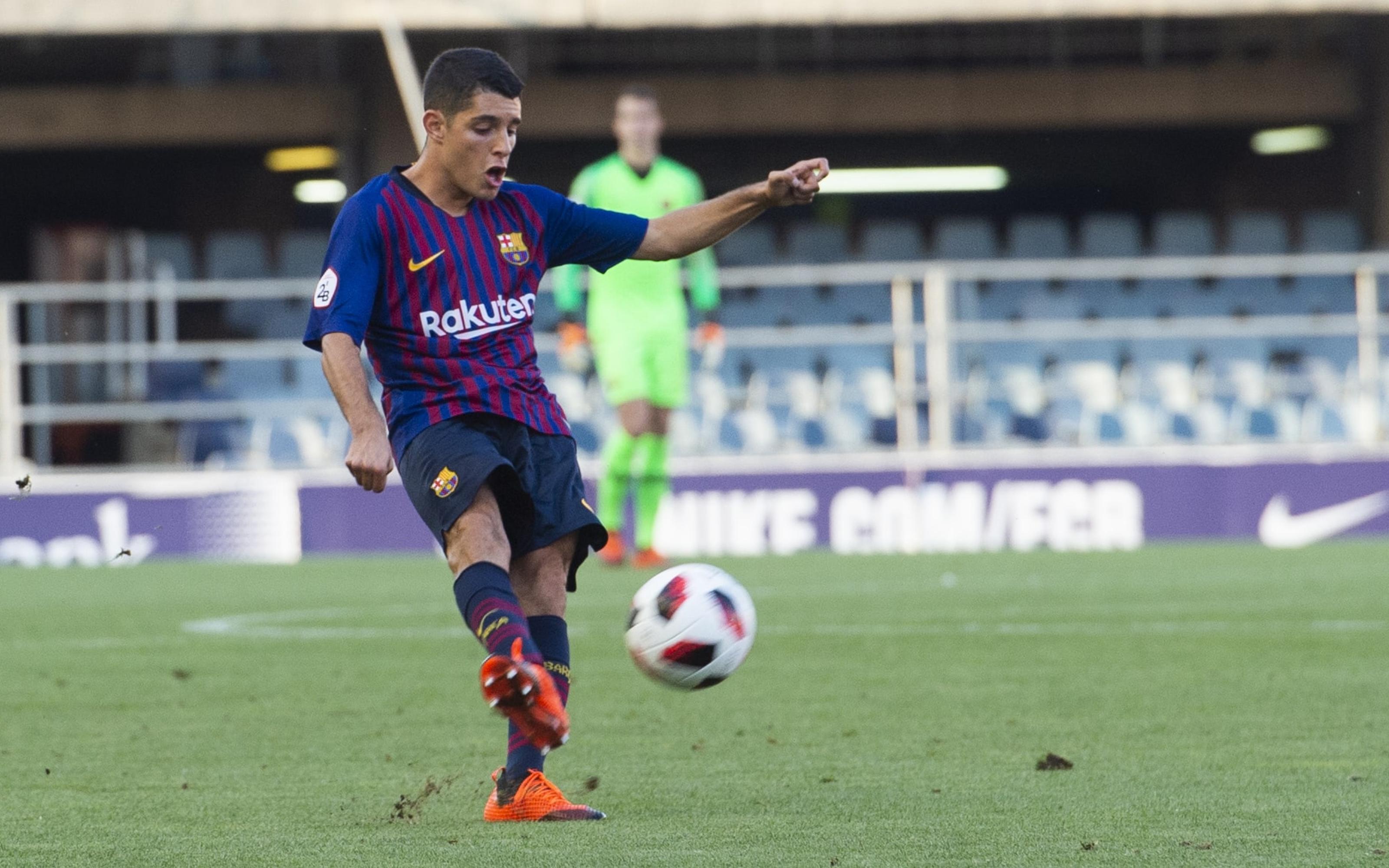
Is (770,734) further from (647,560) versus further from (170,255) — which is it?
(170,255)

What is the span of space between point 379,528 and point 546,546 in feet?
30.2

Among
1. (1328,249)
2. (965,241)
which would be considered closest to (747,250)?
(965,241)

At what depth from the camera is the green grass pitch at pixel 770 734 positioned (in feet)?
12.8

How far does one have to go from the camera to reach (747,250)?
19125 mm

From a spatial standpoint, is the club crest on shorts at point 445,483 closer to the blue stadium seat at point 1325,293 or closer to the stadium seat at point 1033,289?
the stadium seat at point 1033,289

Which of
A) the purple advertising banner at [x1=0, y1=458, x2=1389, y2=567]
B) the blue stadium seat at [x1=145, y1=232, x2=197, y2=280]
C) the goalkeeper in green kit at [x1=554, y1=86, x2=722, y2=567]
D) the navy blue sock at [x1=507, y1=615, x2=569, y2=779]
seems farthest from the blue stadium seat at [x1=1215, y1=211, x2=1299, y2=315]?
the navy blue sock at [x1=507, y1=615, x2=569, y2=779]

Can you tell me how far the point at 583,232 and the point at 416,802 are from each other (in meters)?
1.27

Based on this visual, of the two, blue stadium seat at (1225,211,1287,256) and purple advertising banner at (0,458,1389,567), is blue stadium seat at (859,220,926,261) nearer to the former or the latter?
blue stadium seat at (1225,211,1287,256)

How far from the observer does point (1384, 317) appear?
15.4 m

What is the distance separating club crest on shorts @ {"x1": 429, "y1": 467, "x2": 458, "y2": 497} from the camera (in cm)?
416

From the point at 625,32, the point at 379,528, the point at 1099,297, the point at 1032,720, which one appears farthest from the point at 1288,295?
the point at 1032,720

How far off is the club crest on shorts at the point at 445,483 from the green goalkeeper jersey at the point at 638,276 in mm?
6328

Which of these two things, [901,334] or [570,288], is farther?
[901,334]

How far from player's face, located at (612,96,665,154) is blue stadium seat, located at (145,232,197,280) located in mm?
8601
